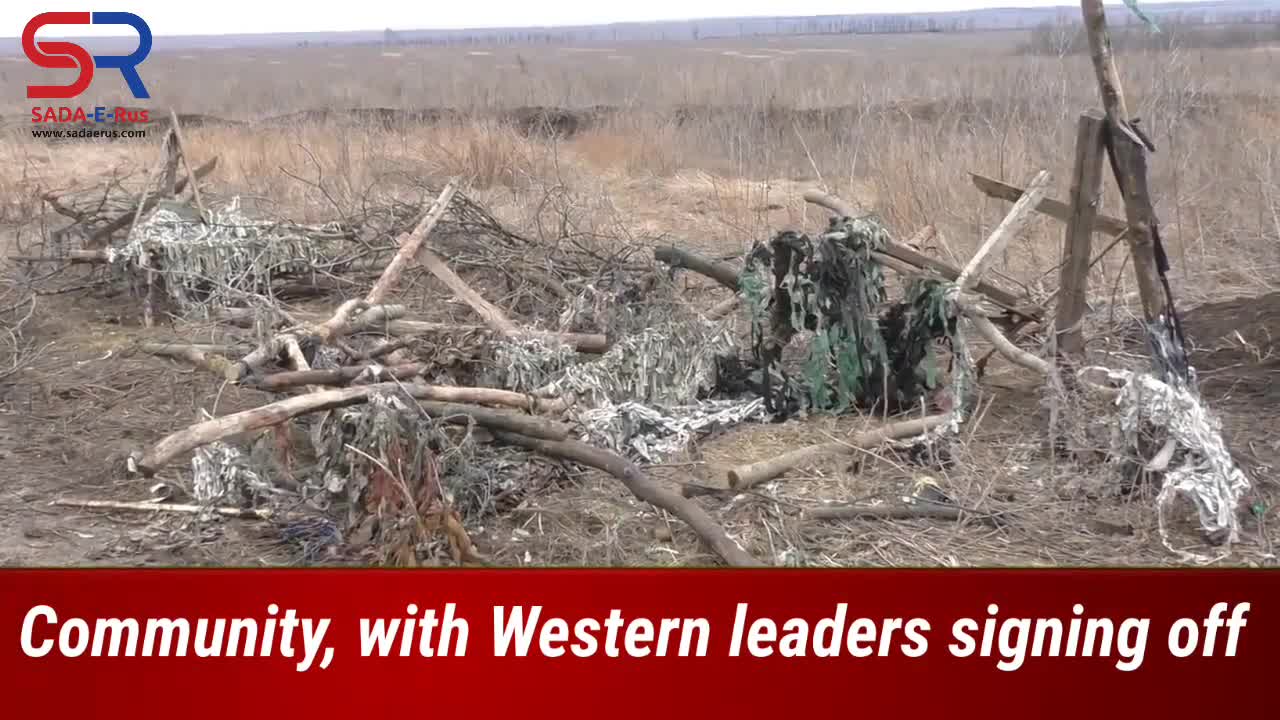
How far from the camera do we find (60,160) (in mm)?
14078

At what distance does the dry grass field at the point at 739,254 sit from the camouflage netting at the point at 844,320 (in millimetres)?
249

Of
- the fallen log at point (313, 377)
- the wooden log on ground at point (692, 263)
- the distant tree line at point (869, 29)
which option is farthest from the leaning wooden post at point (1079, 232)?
the distant tree line at point (869, 29)

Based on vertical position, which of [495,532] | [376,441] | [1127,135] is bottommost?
[495,532]

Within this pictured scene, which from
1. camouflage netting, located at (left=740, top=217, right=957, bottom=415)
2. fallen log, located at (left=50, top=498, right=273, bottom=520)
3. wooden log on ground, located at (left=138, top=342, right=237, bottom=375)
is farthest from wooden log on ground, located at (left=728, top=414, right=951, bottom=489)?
wooden log on ground, located at (left=138, top=342, right=237, bottom=375)

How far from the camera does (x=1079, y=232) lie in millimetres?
4801

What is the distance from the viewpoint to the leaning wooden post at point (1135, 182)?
4.51 meters

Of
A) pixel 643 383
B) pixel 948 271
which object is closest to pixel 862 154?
pixel 948 271

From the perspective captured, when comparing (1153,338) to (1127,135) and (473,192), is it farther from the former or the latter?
(473,192)

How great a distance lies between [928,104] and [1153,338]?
14211 mm

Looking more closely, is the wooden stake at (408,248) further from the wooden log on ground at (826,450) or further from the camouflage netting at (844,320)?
the wooden log on ground at (826,450)

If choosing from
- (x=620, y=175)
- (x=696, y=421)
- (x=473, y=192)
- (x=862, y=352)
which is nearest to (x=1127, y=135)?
(x=862, y=352)

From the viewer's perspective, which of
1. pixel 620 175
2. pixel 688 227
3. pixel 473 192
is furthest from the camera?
pixel 620 175

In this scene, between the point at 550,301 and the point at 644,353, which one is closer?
the point at 644,353

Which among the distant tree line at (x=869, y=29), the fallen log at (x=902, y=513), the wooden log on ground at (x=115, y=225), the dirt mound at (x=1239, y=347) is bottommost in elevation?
the fallen log at (x=902, y=513)
